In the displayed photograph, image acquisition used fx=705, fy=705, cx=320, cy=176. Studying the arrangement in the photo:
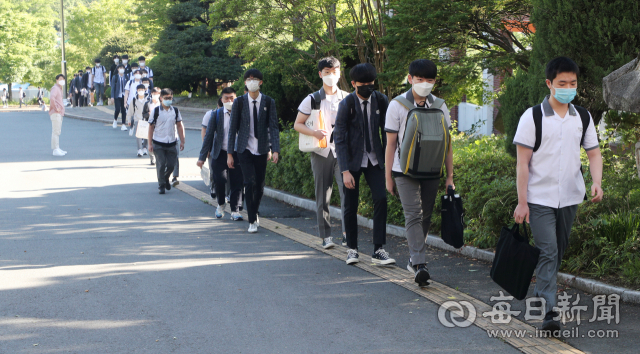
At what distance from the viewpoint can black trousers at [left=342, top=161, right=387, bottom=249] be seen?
6.71m

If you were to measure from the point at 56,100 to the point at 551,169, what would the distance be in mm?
15503

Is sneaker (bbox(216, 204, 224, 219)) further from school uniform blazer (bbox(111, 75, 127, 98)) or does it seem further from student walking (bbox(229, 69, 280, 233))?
school uniform blazer (bbox(111, 75, 127, 98))

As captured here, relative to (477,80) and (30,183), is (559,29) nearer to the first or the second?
(477,80)

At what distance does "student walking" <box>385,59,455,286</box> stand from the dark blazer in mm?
602

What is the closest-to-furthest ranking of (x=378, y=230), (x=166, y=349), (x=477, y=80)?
(x=166, y=349)
(x=378, y=230)
(x=477, y=80)

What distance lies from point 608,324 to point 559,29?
394 centimetres

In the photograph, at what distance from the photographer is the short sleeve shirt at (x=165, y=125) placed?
1220cm

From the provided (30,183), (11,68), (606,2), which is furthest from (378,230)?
(11,68)

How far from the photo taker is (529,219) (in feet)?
15.9

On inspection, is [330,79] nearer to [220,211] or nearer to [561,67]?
[561,67]

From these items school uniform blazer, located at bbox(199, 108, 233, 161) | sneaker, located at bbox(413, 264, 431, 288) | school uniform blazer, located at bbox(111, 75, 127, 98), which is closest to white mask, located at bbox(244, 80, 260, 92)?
school uniform blazer, located at bbox(199, 108, 233, 161)

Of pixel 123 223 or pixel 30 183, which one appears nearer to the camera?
pixel 123 223

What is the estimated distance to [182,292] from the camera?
605 cm

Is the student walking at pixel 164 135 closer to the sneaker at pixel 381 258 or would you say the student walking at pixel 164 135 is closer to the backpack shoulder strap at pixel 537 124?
the sneaker at pixel 381 258
